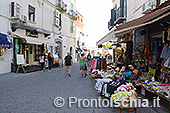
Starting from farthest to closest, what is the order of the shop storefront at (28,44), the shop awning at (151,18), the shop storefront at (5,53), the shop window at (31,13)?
the shop window at (31,13)
the shop storefront at (28,44)
the shop storefront at (5,53)
the shop awning at (151,18)

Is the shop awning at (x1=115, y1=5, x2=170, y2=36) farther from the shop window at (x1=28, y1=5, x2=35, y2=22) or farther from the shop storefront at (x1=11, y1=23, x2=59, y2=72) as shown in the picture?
the shop window at (x1=28, y1=5, x2=35, y2=22)

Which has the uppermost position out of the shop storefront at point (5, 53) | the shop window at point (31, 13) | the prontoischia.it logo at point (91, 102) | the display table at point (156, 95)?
the shop window at point (31, 13)

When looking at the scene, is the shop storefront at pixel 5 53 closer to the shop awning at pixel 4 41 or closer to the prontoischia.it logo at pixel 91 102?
the shop awning at pixel 4 41

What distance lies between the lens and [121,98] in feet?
12.7

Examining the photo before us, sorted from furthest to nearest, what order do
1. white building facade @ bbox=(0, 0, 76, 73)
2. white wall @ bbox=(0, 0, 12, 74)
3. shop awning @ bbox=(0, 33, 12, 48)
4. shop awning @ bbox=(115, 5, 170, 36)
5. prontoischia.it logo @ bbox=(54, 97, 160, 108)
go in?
white building facade @ bbox=(0, 0, 76, 73)
white wall @ bbox=(0, 0, 12, 74)
shop awning @ bbox=(0, 33, 12, 48)
prontoischia.it logo @ bbox=(54, 97, 160, 108)
shop awning @ bbox=(115, 5, 170, 36)

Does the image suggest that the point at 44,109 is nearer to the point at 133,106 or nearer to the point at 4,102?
the point at 4,102

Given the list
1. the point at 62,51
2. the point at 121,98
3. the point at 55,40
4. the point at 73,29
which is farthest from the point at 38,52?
the point at 121,98

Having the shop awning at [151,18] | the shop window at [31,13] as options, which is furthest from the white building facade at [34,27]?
the shop awning at [151,18]

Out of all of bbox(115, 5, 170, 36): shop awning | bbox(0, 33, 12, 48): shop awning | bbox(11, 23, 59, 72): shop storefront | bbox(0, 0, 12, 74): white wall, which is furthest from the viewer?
bbox(11, 23, 59, 72): shop storefront

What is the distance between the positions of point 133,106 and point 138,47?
5.68 meters

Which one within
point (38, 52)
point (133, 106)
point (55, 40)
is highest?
point (55, 40)

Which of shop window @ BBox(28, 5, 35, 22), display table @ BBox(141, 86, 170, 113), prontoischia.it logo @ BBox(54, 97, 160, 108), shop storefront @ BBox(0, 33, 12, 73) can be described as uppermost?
shop window @ BBox(28, 5, 35, 22)

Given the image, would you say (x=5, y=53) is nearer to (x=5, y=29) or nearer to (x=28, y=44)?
(x=5, y=29)

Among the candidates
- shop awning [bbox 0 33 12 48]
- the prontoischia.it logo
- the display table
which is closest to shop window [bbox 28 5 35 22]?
shop awning [bbox 0 33 12 48]
